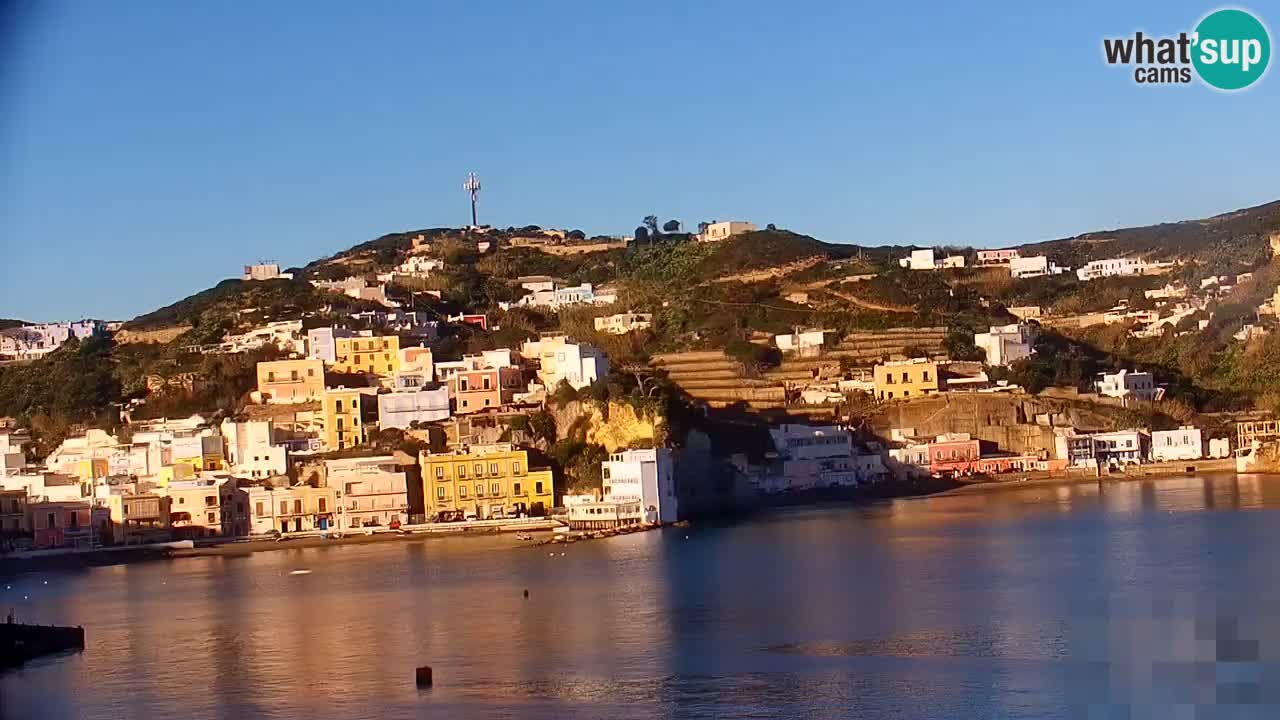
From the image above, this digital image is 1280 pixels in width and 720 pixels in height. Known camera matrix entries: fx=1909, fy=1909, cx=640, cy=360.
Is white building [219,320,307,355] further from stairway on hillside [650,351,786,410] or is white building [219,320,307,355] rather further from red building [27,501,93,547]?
red building [27,501,93,547]

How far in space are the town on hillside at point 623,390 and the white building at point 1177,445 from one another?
0.03m

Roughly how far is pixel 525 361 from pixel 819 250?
54.9 feet

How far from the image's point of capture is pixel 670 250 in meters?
44.5

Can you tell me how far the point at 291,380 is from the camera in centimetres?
2891

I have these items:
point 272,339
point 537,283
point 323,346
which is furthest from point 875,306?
point 272,339

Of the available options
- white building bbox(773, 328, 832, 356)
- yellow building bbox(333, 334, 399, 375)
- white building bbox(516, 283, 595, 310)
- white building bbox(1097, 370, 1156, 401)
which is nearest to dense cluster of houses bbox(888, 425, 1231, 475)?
white building bbox(1097, 370, 1156, 401)

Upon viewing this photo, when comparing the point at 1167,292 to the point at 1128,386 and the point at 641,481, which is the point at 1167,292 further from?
the point at 641,481

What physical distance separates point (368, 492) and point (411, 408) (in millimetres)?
2329

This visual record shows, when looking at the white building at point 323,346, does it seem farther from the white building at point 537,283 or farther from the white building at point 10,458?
the white building at point 537,283

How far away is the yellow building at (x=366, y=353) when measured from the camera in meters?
29.8

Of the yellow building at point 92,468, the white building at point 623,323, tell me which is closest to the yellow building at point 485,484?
the yellow building at point 92,468

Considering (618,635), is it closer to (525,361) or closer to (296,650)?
(296,650)

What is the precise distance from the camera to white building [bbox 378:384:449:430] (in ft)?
87.6

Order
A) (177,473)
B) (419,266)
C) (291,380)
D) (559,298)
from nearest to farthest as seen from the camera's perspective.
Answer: (177,473), (291,380), (559,298), (419,266)
